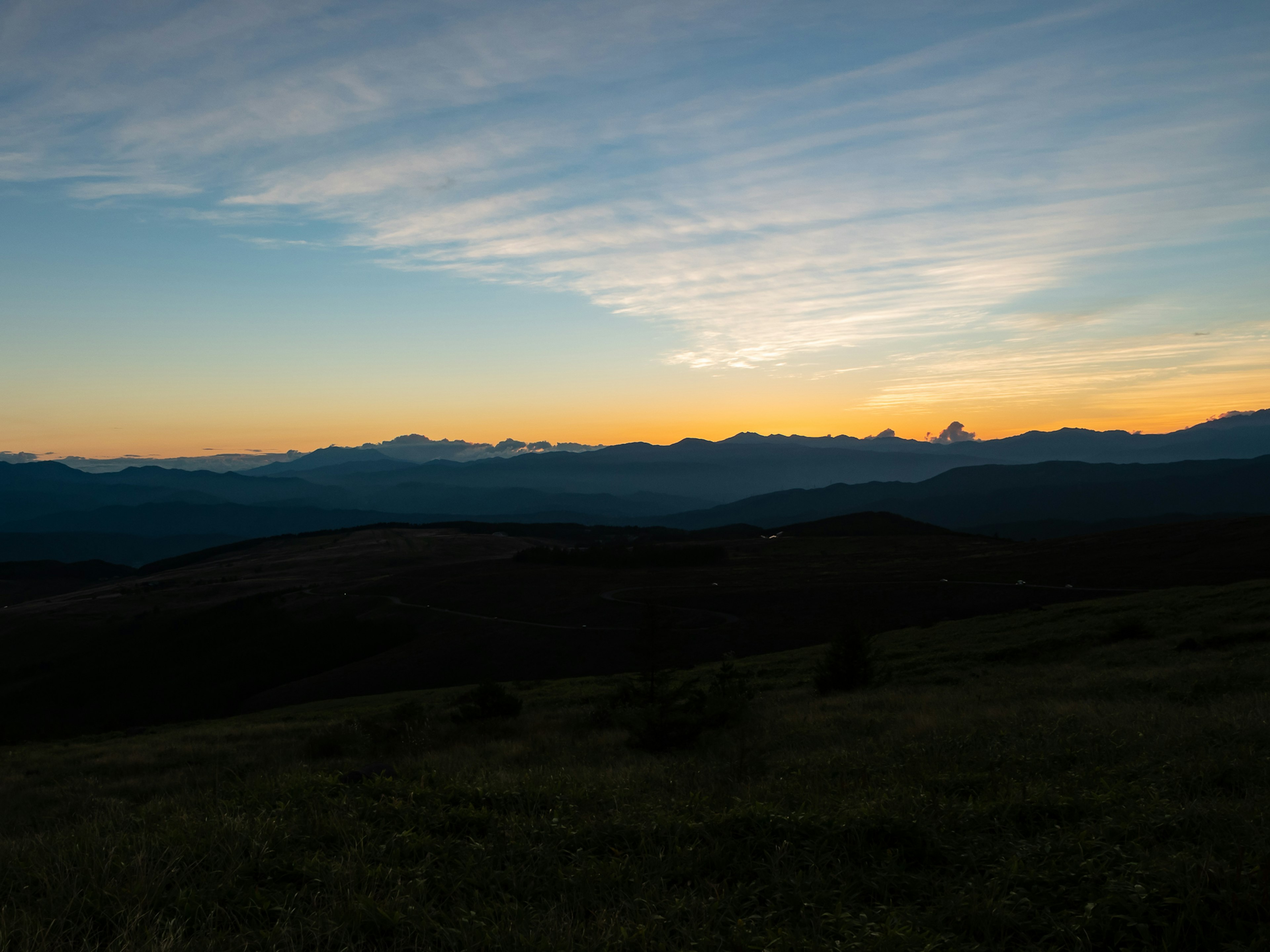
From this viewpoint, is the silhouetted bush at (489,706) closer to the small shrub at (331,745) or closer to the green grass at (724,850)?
the small shrub at (331,745)

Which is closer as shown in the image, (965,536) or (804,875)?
(804,875)

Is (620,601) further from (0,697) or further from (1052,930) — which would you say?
(1052,930)

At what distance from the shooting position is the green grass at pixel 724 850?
5.62 m

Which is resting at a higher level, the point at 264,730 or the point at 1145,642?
the point at 1145,642

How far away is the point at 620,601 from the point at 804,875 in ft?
283

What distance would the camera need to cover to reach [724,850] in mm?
7148

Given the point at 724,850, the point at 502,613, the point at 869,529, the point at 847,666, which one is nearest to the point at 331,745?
the point at 724,850

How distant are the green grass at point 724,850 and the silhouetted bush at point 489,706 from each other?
1023cm

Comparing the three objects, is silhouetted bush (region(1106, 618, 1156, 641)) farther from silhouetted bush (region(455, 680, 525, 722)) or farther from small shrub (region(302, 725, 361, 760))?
small shrub (region(302, 725, 361, 760))

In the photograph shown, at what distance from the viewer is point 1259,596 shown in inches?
1398

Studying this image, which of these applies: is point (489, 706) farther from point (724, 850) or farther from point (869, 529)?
point (869, 529)

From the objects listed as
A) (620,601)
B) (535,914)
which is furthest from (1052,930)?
(620,601)

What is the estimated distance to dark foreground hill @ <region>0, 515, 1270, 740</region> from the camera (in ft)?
228

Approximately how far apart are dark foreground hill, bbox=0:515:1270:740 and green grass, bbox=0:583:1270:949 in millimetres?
15937
